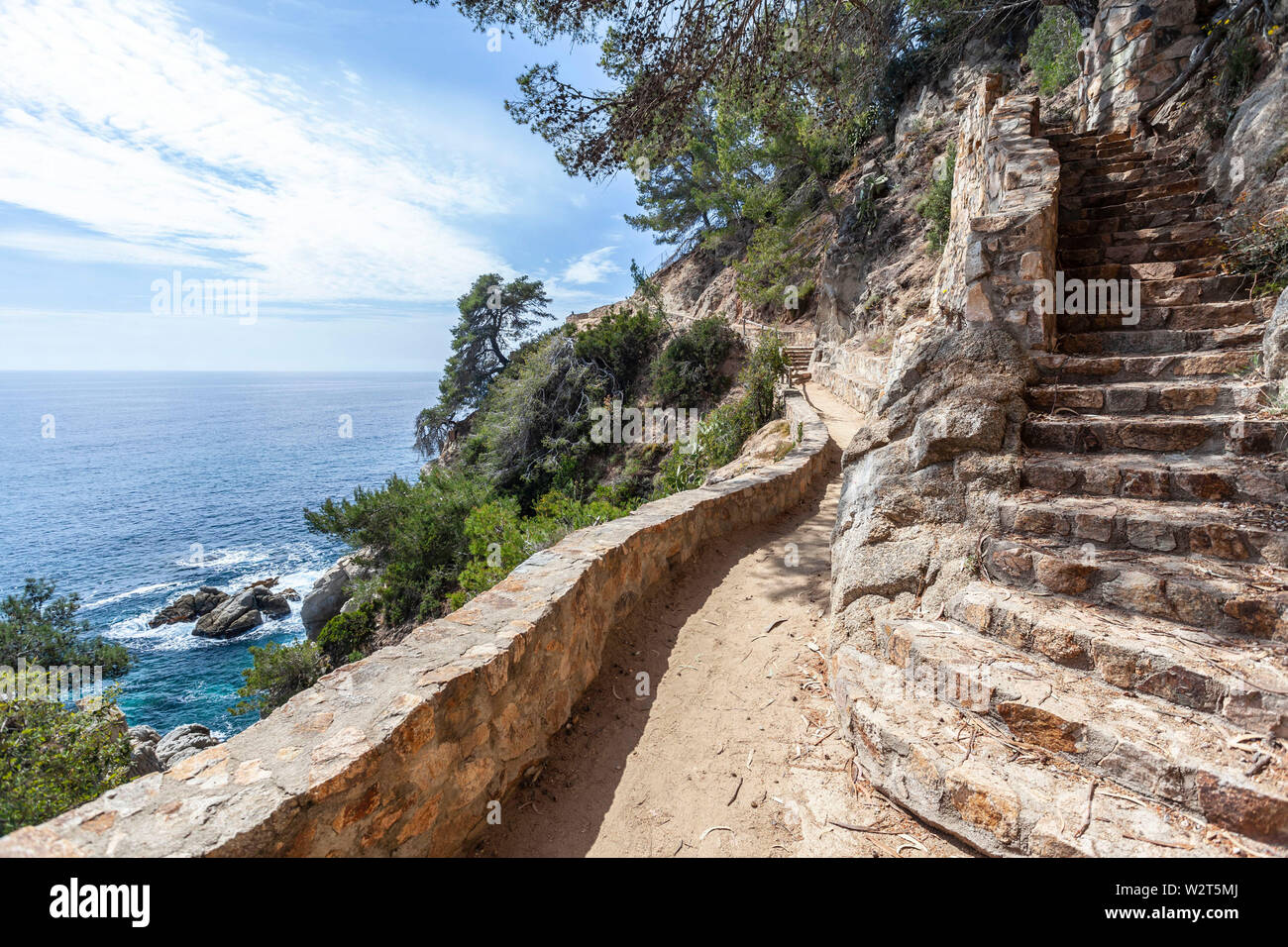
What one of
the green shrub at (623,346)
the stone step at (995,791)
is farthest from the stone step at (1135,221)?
the green shrub at (623,346)

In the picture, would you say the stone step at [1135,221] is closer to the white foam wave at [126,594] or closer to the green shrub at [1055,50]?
the green shrub at [1055,50]

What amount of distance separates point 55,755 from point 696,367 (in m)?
14.2

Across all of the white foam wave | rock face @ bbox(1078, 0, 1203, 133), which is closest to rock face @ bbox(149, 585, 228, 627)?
the white foam wave

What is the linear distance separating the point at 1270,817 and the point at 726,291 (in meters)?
25.9

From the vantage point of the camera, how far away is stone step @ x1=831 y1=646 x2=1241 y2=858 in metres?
1.58

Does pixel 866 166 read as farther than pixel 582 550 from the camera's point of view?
Yes

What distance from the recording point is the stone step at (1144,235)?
457cm

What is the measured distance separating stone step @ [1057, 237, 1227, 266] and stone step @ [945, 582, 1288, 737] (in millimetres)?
3860

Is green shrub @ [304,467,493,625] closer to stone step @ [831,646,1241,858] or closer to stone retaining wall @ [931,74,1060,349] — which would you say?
stone step @ [831,646,1241,858]

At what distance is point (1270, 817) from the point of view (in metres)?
1.48

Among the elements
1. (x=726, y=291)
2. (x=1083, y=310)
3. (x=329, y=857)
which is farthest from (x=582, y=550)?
(x=726, y=291)

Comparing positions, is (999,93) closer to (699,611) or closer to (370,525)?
(699,611)

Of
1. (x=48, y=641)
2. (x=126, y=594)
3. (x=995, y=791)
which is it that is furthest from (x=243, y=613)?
(x=995, y=791)

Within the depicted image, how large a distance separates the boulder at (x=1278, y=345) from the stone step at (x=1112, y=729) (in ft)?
6.78
